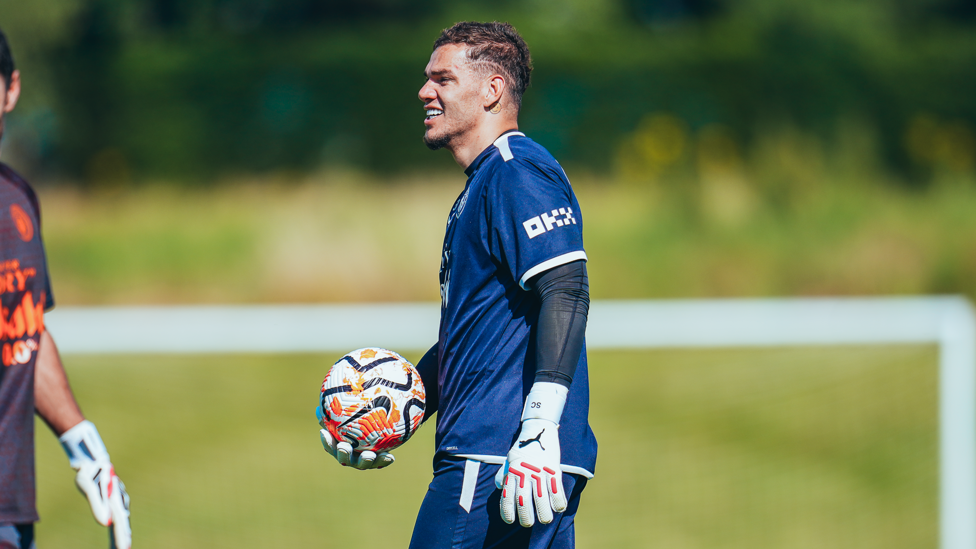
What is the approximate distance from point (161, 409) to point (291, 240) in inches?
153

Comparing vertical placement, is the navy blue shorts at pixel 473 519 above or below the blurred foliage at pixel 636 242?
below

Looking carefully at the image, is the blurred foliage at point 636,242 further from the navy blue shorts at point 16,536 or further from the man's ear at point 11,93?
the navy blue shorts at point 16,536

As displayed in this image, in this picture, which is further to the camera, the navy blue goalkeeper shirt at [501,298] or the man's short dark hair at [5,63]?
the man's short dark hair at [5,63]

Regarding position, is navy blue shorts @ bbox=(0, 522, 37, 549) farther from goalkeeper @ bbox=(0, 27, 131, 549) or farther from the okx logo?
the okx logo

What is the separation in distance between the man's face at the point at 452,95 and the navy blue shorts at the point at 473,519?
1078 millimetres

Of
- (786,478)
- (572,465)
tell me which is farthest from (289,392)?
(572,465)

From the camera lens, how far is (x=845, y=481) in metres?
7.00

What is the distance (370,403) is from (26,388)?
114 centimetres

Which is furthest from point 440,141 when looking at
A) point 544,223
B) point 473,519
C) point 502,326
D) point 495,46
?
point 473,519

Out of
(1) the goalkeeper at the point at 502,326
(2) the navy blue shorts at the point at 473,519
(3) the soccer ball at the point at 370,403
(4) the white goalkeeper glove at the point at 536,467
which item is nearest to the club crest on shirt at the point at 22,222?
(3) the soccer ball at the point at 370,403

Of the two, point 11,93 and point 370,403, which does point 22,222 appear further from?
point 370,403

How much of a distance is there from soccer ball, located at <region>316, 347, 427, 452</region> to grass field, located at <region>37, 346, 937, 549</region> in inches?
130

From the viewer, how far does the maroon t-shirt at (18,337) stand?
122 inches

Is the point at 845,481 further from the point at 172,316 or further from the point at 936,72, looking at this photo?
the point at 936,72
